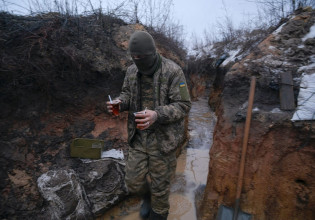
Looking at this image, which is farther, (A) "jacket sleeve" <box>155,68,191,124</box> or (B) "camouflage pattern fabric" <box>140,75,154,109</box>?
(B) "camouflage pattern fabric" <box>140,75,154,109</box>

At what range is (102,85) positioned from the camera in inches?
156

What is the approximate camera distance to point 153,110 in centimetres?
220

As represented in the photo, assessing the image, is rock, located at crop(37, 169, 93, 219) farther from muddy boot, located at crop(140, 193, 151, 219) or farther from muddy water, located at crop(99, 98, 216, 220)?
muddy boot, located at crop(140, 193, 151, 219)

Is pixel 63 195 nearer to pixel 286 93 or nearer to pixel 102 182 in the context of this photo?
pixel 102 182

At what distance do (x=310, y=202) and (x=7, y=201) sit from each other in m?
3.30

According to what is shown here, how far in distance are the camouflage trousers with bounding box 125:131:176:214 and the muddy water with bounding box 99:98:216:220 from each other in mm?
533

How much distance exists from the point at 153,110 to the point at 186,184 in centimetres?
191

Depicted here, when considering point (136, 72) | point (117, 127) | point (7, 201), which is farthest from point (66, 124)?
point (136, 72)

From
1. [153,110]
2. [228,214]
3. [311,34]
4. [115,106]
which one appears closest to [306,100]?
[311,34]

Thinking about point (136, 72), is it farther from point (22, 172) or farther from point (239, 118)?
point (22, 172)

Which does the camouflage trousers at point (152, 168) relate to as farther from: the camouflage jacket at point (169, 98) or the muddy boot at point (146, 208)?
the muddy boot at point (146, 208)

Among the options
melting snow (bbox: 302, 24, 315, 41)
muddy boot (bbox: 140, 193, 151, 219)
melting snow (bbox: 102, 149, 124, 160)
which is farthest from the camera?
melting snow (bbox: 102, 149, 124, 160)

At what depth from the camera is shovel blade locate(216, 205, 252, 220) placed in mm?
2283

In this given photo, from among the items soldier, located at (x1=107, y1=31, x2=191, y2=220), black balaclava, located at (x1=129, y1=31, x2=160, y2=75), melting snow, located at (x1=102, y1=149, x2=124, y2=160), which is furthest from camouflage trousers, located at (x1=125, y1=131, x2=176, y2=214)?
melting snow, located at (x1=102, y1=149, x2=124, y2=160)
